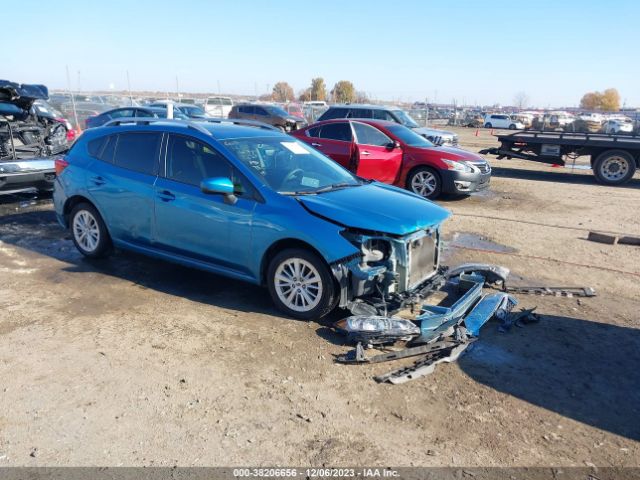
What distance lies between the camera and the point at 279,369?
411 cm

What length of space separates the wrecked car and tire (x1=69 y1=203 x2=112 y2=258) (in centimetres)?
308

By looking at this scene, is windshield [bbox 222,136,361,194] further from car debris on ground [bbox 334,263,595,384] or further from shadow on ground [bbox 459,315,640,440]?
shadow on ground [bbox 459,315,640,440]

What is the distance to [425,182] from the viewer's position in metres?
11.0

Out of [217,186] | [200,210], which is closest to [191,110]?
[200,210]

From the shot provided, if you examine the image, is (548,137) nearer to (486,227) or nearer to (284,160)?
(486,227)

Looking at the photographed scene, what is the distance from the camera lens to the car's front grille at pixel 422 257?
189 inches

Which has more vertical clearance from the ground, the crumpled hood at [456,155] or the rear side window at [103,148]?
the rear side window at [103,148]

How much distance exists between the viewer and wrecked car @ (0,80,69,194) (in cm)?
892

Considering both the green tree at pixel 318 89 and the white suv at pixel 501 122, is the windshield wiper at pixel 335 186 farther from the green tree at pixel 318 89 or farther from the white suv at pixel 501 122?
the green tree at pixel 318 89

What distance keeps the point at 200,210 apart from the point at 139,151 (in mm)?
1306

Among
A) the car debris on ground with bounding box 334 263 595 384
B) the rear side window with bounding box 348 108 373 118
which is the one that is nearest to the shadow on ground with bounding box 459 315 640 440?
the car debris on ground with bounding box 334 263 595 384

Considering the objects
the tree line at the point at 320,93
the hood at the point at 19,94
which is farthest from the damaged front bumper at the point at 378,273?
the tree line at the point at 320,93

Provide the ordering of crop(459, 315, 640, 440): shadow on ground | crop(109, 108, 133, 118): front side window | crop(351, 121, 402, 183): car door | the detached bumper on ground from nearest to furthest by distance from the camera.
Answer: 1. crop(459, 315, 640, 440): shadow on ground
2. the detached bumper on ground
3. crop(351, 121, 402, 183): car door
4. crop(109, 108, 133, 118): front side window

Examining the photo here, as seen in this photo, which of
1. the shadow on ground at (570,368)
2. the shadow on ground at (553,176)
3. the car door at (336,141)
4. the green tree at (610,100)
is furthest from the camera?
the green tree at (610,100)
